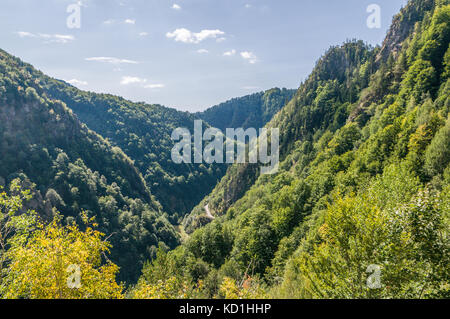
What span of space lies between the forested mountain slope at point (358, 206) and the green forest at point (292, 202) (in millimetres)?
148

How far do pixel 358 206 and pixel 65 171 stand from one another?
14465 centimetres

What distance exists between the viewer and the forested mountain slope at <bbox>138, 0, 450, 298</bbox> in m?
14.8

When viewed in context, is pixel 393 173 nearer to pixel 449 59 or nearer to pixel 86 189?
pixel 449 59

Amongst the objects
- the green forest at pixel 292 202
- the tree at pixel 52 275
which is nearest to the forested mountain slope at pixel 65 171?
the green forest at pixel 292 202

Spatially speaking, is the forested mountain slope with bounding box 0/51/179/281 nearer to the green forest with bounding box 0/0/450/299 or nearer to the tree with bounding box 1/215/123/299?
the green forest with bounding box 0/0/450/299

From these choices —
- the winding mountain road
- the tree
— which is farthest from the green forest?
the winding mountain road

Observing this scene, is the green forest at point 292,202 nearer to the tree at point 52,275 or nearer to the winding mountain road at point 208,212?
the tree at point 52,275

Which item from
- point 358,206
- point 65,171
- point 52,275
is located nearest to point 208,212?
point 65,171

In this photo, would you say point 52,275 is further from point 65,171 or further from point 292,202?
point 65,171

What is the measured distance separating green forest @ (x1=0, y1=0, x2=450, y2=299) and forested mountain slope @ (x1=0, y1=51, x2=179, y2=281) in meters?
0.72

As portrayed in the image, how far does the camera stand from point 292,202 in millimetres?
60250

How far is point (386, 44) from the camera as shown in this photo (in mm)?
135625

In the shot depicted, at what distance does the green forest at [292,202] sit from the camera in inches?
562

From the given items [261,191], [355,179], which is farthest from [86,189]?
[355,179]
